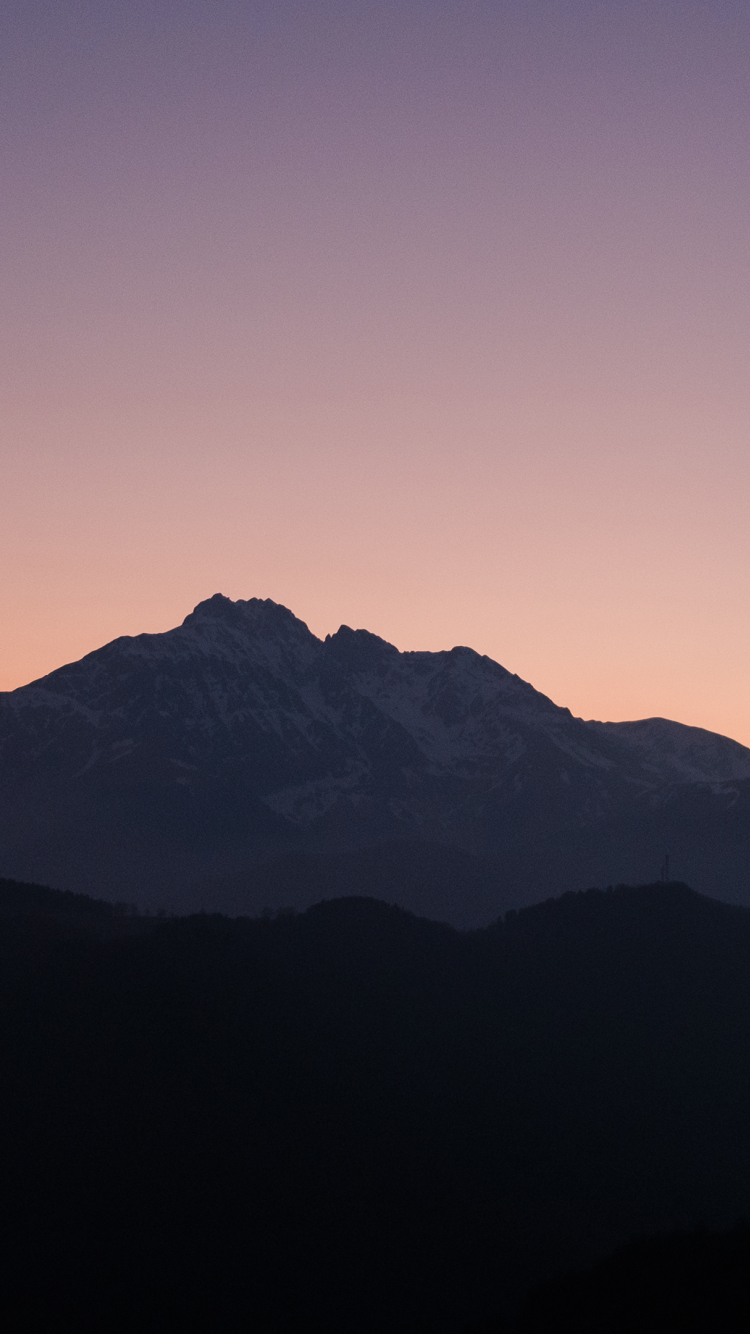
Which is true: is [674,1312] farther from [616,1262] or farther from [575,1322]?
[616,1262]

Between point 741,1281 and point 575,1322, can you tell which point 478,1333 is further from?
point 741,1281

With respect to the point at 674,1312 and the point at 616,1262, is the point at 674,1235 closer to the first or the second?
the point at 616,1262

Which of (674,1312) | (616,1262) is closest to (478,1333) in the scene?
(616,1262)

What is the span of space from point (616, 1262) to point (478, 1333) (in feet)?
66.4

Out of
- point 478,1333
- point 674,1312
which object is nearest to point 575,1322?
point 674,1312

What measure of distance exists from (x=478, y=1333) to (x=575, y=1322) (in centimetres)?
2389

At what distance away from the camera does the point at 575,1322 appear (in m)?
165

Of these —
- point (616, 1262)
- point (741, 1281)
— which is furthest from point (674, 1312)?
point (616, 1262)

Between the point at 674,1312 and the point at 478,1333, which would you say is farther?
the point at 478,1333

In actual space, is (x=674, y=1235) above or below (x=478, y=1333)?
above

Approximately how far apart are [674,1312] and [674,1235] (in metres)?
34.8

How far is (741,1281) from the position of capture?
16462 cm

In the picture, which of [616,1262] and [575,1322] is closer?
[575,1322]

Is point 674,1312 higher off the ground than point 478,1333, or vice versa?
point 674,1312
